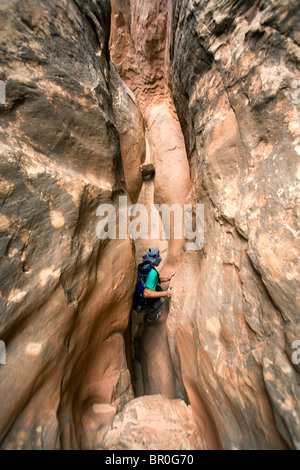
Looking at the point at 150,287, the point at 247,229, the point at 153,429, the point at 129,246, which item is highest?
the point at 247,229

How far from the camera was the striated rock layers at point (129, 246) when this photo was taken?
137 centimetres

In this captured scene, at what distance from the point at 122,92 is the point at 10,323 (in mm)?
4225

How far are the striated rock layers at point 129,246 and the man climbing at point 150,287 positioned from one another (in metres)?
0.48

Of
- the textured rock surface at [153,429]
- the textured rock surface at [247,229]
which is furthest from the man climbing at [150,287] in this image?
the textured rock surface at [153,429]

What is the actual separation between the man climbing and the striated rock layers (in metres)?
0.48

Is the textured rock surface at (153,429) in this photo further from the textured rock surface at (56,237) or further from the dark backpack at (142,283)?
the dark backpack at (142,283)

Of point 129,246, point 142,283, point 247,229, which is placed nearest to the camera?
point 247,229

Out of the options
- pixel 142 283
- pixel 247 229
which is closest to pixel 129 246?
pixel 142 283

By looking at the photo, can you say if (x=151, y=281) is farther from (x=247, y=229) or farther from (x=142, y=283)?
(x=247, y=229)

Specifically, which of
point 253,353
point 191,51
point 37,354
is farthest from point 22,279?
point 191,51

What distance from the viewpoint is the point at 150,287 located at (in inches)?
116

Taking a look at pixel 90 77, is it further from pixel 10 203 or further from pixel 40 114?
pixel 10 203

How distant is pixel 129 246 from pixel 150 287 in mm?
891

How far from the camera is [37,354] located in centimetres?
147
